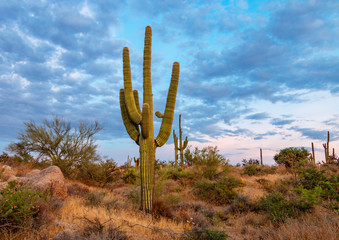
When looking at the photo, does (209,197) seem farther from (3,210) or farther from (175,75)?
(3,210)

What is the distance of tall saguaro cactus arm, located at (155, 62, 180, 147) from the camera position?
9.42 meters

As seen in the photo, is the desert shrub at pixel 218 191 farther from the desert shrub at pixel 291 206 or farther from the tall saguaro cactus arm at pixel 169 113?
the tall saguaro cactus arm at pixel 169 113

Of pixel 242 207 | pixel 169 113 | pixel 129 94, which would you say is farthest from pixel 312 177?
pixel 129 94

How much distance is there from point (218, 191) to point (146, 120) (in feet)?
18.6

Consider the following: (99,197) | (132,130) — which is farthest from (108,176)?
(132,130)

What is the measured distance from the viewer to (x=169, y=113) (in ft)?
31.3

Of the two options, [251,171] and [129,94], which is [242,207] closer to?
[129,94]

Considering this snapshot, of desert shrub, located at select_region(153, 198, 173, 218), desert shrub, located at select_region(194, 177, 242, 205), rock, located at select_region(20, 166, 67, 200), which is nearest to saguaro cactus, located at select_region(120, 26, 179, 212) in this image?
desert shrub, located at select_region(153, 198, 173, 218)

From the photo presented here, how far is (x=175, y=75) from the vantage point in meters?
9.88

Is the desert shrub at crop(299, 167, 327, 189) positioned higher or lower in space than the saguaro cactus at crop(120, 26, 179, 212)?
lower

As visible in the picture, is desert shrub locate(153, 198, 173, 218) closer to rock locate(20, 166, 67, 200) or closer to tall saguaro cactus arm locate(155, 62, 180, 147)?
tall saguaro cactus arm locate(155, 62, 180, 147)

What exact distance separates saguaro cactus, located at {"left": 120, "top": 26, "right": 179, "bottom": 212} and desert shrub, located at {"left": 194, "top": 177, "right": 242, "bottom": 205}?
4.00m

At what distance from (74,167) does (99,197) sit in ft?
28.7

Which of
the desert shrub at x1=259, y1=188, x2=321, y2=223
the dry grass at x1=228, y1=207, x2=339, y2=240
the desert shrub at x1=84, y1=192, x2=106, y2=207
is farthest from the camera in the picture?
the desert shrub at x1=84, y1=192, x2=106, y2=207
